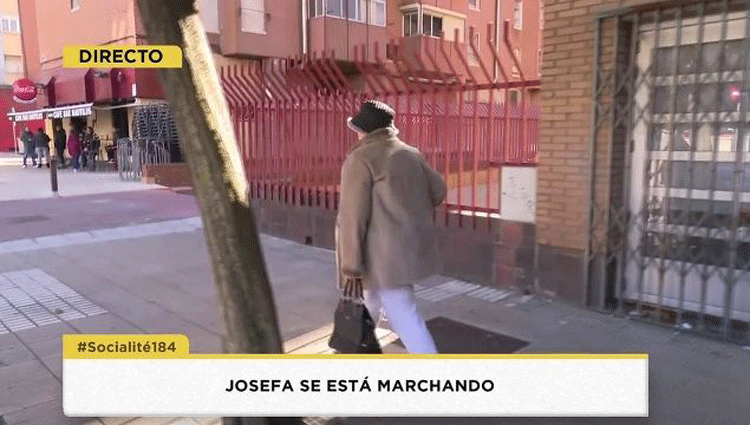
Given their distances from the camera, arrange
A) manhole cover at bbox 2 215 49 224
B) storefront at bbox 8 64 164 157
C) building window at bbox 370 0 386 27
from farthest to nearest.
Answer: building window at bbox 370 0 386 27 < storefront at bbox 8 64 164 157 < manhole cover at bbox 2 215 49 224

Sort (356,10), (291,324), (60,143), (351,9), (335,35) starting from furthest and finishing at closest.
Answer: (356,10), (351,9), (335,35), (60,143), (291,324)

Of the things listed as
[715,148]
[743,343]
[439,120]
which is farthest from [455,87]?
[743,343]

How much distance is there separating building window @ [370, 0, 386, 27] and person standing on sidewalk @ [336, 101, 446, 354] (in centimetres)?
2190

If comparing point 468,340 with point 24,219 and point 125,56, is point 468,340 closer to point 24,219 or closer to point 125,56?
point 125,56

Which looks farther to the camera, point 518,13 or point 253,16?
point 518,13

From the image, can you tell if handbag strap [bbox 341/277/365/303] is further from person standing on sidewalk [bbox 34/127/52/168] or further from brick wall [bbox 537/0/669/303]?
person standing on sidewalk [bbox 34/127/52/168]

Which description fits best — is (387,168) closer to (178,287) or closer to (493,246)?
(493,246)

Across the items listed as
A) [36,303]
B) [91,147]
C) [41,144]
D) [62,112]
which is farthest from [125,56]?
[41,144]

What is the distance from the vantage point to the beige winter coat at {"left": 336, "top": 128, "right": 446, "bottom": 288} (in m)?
3.34

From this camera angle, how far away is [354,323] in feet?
11.5

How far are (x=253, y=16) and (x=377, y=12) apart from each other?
19.7ft

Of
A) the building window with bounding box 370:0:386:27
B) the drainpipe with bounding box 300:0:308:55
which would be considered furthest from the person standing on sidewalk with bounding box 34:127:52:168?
the building window with bounding box 370:0:386:27

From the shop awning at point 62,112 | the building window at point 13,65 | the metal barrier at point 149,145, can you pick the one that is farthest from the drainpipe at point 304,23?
the building window at point 13,65

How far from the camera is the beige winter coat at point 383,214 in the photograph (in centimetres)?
334
